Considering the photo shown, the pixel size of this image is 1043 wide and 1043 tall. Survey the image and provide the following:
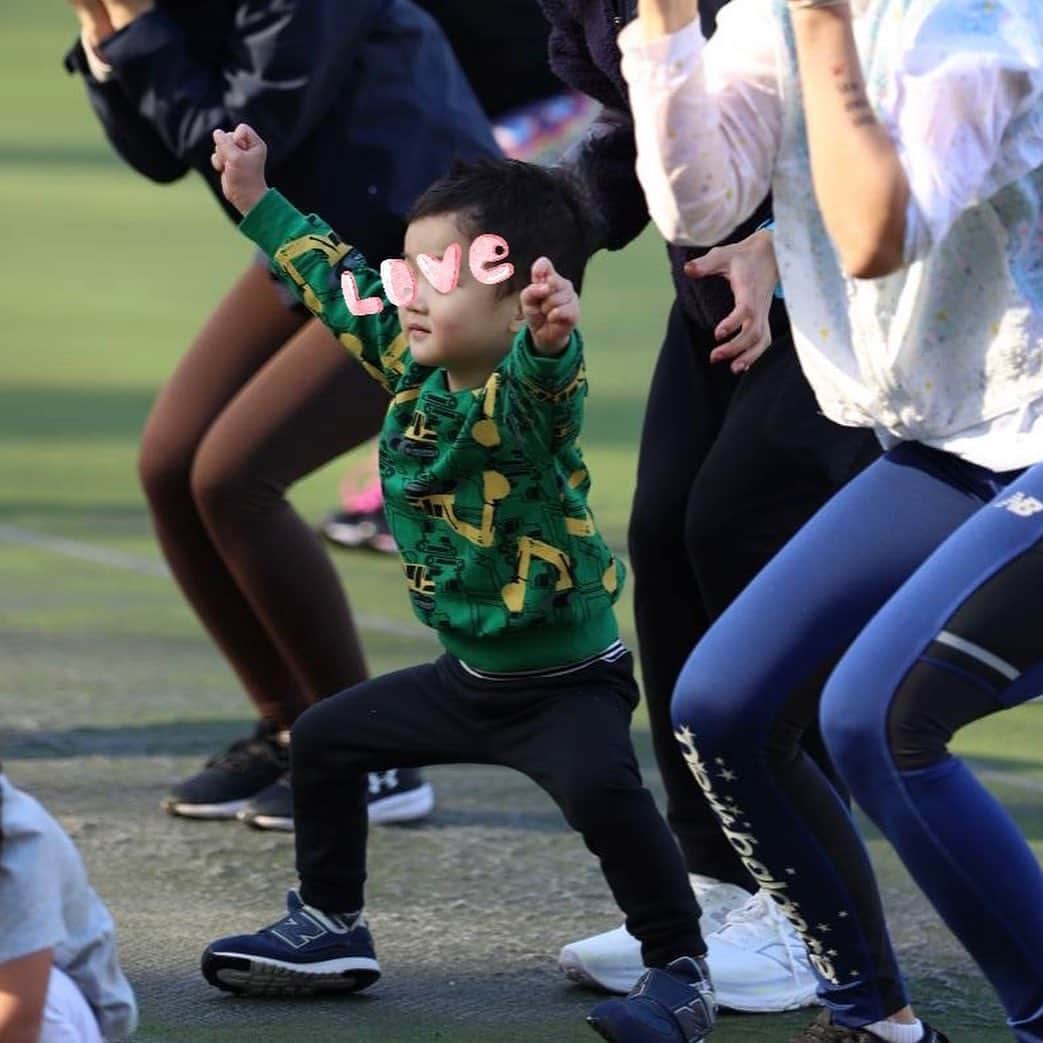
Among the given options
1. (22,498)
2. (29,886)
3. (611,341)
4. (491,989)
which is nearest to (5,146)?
(611,341)

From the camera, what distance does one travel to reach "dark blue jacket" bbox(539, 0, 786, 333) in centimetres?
414

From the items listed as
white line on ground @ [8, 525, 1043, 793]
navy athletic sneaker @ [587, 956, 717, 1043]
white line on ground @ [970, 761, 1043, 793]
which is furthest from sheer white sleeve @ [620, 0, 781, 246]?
white line on ground @ [8, 525, 1043, 793]

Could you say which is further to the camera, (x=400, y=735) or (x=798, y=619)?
(x=400, y=735)

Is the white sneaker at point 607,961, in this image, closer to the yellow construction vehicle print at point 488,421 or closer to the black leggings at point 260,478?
the yellow construction vehicle print at point 488,421

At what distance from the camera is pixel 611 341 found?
1054 cm

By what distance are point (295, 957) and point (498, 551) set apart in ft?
2.60

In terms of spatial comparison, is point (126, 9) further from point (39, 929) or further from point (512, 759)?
point (39, 929)

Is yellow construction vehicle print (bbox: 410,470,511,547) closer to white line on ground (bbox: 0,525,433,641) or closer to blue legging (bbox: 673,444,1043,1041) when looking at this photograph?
blue legging (bbox: 673,444,1043,1041)

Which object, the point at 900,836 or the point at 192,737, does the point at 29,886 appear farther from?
the point at 192,737

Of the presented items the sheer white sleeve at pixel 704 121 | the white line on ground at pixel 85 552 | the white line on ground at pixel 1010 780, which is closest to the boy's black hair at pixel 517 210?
the sheer white sleeve at pixel 704 121

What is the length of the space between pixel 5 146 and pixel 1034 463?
42.5ft

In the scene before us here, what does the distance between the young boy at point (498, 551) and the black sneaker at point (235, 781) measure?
116cm

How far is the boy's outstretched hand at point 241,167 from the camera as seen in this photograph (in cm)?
405

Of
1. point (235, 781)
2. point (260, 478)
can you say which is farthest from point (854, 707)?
point (235, 781)
